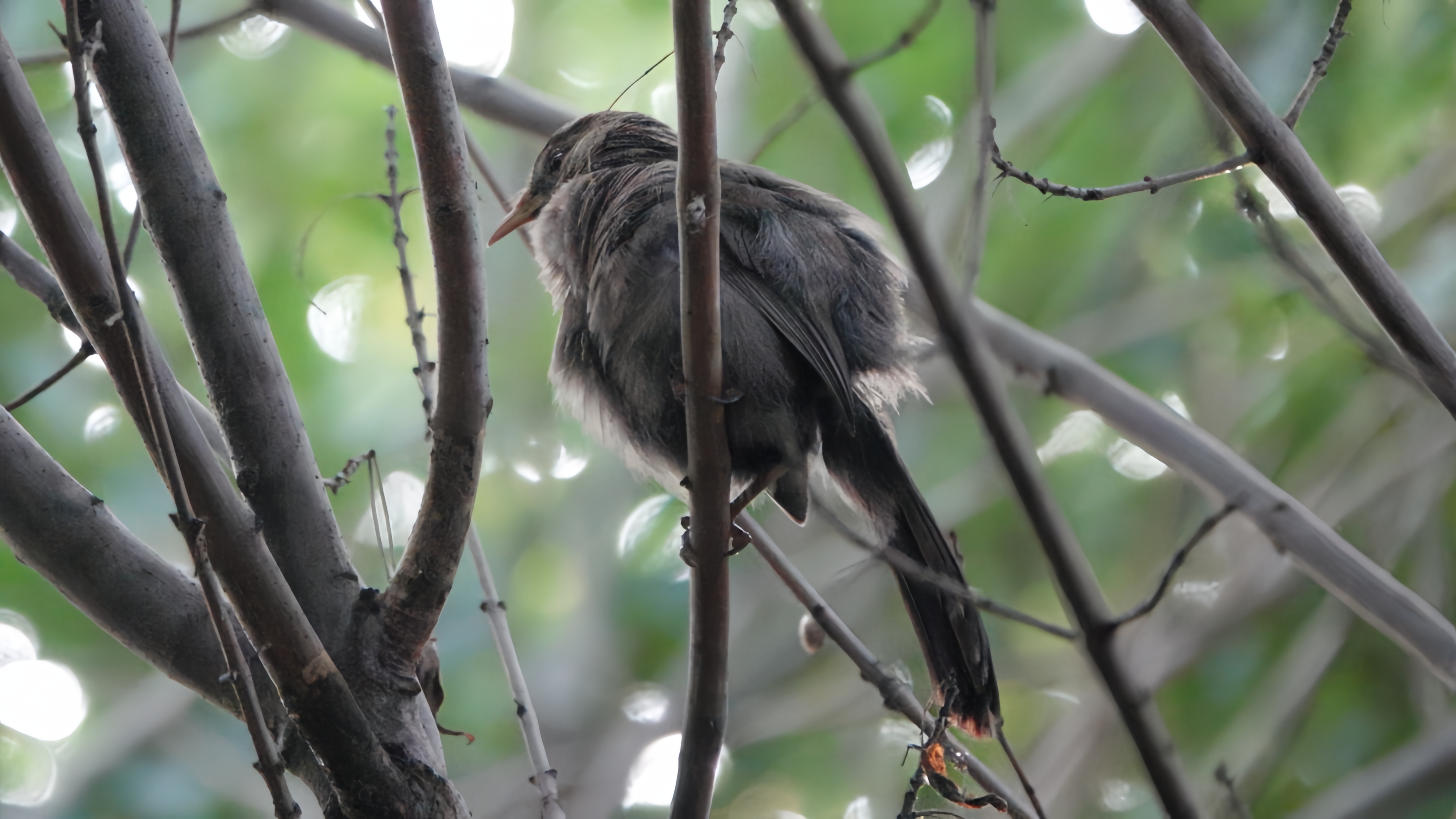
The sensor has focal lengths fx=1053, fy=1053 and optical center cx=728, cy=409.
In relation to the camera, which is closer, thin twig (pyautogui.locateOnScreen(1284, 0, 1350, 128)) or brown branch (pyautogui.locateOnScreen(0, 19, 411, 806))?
brown branch (pyautogui.locateOnScreen(0, 19, 411, 806))

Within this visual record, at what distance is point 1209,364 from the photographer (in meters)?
5.58

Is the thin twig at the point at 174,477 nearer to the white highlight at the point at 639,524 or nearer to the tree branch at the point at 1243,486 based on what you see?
the tree branch at the point at 1243,486

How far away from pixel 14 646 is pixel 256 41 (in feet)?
11.2

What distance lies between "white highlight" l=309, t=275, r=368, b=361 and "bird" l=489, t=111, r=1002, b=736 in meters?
3.02

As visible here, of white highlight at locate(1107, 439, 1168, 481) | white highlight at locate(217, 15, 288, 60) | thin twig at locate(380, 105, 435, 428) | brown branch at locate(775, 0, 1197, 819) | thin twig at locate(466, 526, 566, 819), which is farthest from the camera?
white highlight at locate(1107, 439, 1168, 481)

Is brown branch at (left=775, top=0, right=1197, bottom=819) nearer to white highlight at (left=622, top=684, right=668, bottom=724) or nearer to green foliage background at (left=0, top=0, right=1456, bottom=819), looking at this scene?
green foliage background at (left=0, top=0, right=1456, bottom=819)

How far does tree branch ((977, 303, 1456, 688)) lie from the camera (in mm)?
2309

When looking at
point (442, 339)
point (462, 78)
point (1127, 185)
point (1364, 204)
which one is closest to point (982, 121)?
point (1127, 185)

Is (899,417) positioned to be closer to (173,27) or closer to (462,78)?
(462,78)

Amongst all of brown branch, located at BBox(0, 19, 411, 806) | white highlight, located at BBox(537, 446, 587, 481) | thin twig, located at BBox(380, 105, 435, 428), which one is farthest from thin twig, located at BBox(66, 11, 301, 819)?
white highlight, located at BBox(537, 446, 587, 481)

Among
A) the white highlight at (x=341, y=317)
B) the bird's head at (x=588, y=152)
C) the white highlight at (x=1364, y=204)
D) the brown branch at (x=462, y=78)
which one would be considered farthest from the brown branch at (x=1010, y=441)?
the white highlight at (x=341, y=317)

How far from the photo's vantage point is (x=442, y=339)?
2113 millimetres

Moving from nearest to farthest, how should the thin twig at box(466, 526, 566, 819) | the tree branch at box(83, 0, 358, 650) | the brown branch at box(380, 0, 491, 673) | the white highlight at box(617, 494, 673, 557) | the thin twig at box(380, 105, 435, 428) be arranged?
the brown branch at box(380, 0, 491, 673) < the tree branch at box(83, 0, 358, 650) < the thin twig at box(466, 526, 566, 819) < the thin twig at box(380, 105, 435, 428) < the white highlight at box(617, 494, 673, 557)

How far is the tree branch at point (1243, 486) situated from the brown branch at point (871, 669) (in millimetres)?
770
